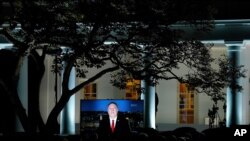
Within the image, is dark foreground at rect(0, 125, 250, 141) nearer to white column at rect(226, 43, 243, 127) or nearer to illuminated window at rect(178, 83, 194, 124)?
white column at rect(226, 43, 243, 127)

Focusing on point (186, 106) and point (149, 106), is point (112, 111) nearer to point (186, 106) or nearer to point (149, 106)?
point (149, 106)

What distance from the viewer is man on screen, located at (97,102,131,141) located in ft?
56.9

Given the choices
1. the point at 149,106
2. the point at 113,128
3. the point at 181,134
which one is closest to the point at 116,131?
the point at 113,128

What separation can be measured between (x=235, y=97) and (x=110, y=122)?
8312 mm

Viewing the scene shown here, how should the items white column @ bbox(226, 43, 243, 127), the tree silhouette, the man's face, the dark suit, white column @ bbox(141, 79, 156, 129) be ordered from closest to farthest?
the tree silhouette < the dark suit < the man's face < white column @ bbox(226, 43, 243, 127) < white column @ bbox(141, 79, 156, 129)

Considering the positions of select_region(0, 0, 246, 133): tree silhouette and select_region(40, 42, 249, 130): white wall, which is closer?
select_region(0, 0, 246, 133): tree silhouette

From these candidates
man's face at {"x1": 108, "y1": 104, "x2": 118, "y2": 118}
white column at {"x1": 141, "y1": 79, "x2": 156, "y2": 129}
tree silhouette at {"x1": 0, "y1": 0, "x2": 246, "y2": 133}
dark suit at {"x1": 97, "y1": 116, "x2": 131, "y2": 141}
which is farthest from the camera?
white column at {"x1": 141, "y1": 79, "x2": 156, "y2": 129}

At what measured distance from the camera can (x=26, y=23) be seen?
16766 millimetres

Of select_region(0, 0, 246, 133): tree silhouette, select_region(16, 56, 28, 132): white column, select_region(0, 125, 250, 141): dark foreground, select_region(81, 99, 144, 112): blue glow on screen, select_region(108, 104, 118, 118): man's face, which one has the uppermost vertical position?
select_region(0, 0, 246, 133): tree silhouette

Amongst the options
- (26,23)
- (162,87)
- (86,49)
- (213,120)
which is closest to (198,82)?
(86,49)

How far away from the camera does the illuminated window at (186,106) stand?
31.2 metres

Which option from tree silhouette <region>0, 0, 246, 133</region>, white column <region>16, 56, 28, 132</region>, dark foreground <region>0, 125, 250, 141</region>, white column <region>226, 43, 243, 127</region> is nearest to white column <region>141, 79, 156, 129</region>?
dark foreground <region>0, 125, 250, 141</region>

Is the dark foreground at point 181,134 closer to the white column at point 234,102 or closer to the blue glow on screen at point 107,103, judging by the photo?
the blue glow on screen at point 107,103

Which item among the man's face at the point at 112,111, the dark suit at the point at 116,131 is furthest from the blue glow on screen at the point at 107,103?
the dark suit at the point at 116,131
